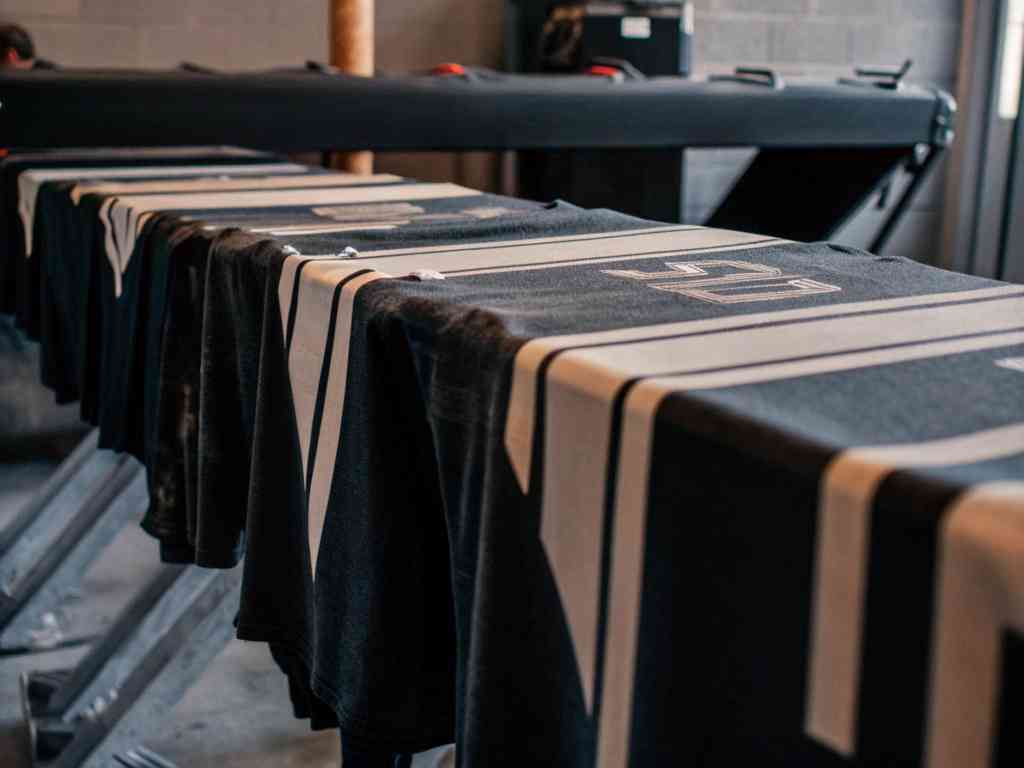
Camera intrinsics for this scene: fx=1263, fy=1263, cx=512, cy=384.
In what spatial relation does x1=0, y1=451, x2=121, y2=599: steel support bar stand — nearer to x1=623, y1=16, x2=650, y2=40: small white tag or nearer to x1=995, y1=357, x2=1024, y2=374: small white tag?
x1=995, y1=357, x2=1024, y2=374: small white tag

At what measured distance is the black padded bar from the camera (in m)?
2.24

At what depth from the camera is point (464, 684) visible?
66 centimetres

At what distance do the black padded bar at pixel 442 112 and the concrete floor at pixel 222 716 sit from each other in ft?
2.91

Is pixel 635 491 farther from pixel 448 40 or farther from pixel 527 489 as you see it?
pixel 448 40

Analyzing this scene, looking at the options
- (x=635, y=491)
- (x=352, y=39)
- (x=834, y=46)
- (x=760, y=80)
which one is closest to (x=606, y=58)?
(x=760, y=80)

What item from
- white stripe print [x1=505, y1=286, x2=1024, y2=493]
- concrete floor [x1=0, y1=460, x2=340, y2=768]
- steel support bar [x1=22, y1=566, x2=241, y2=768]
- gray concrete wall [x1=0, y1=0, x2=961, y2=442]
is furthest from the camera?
gray concrete wall [x1=0, y1=0, x2=961, y2=442]

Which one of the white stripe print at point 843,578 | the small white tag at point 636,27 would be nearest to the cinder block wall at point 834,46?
the small white tag at point 636,27

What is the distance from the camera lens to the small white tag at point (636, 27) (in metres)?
3.65

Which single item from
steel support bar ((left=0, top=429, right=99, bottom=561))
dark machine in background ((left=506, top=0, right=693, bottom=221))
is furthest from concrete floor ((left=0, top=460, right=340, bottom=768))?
dark machine in background ((left=506, top=0, right=693, bottom=221))

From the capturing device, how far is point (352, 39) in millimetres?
2617

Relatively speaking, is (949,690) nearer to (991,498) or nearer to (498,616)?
(991,498)

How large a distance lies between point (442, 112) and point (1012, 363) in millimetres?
2056

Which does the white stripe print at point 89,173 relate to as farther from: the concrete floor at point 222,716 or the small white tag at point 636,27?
the small white tag at point 636,27

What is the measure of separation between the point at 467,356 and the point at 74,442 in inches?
116
